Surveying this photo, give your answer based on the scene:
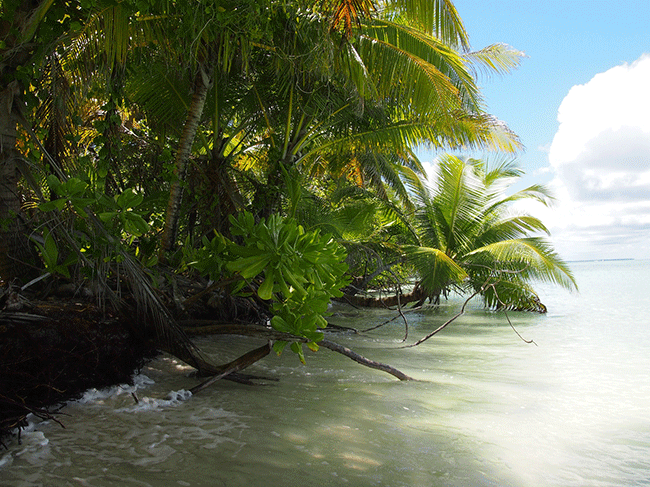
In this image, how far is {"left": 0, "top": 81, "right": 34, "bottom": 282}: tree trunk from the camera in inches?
121

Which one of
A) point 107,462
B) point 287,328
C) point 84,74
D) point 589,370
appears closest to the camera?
point 107,462

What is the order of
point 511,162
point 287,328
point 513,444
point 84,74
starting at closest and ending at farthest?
point 513,444 → point 287,328 → point 84,74 → point 511,162

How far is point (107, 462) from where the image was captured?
204cm

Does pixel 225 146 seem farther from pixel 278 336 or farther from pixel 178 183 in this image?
pixel 278 336

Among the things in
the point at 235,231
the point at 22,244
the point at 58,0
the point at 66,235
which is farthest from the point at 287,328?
the point at 58,0

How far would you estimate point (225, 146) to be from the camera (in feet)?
21.1

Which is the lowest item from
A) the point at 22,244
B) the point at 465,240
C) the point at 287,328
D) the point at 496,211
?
the point at 287,328

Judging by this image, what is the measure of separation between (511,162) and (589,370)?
23.8ft

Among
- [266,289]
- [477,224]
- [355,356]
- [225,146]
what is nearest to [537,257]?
[477,224]

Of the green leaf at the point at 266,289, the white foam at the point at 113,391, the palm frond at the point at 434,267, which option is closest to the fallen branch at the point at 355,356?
the green leaf at the point at 266,289

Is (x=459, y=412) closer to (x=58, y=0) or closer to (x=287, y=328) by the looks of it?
(x=287, y=328)

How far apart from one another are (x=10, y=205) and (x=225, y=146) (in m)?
3.50

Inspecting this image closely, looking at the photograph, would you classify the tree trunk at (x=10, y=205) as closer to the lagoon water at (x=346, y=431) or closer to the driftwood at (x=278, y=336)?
the lagoon water at (x=346, y=431)

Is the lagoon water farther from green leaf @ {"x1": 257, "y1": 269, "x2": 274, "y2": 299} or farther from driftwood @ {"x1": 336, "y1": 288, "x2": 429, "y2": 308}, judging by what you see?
driftwood @ {"x1": 336, "y1": 288, "x2": 429, "y2": 308}
